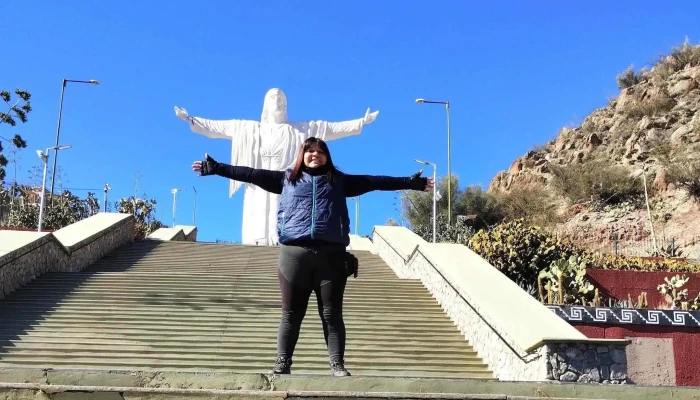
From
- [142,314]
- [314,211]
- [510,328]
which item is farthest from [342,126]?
[314,211]

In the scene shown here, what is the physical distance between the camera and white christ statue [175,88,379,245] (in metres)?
17.9

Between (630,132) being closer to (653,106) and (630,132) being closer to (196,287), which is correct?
(653,106)

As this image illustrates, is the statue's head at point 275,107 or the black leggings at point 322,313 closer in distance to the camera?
the black leggings at point 322,313

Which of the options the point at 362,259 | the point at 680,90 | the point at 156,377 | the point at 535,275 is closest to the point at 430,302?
the point at 535,275

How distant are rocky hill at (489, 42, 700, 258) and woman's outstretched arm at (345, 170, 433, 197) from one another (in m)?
21.5

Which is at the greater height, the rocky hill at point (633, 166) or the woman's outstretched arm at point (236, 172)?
the rocky hill at point (633, 166)

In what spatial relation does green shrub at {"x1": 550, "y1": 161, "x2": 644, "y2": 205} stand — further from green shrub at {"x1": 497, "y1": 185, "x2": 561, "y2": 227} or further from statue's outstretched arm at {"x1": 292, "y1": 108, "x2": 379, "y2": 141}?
statue's outstretched arm at {"x1": 292, "y1": 108, "x2": 379, "y2": 141}

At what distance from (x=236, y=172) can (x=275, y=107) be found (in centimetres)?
1483

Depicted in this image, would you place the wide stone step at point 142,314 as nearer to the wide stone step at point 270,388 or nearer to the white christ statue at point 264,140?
the wide stone step at point 270,388

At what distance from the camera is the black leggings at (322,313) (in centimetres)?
378

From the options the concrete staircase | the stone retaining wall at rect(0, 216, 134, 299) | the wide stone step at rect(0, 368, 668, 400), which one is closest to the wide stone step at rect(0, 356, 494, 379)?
the concrete staircase

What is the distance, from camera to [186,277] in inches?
374

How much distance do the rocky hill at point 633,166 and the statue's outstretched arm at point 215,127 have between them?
1569 centimetres

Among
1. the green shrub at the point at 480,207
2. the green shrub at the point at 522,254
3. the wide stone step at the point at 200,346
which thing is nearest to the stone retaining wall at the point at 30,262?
the wide stone step at the point at 200,346
